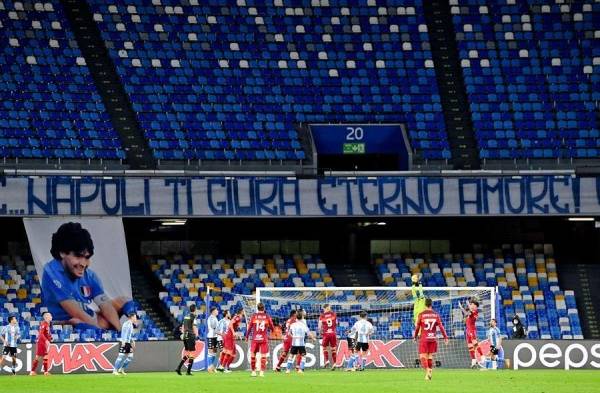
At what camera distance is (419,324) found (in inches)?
1266

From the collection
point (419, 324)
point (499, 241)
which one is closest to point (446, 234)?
point (499, 241)

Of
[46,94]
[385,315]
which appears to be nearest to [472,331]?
[385,315]

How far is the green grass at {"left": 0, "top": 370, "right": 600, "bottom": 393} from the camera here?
26.6 m

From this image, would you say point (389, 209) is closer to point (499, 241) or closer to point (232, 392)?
point (499, 241)

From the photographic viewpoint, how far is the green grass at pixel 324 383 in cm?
2664

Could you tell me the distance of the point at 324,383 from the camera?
29.4m

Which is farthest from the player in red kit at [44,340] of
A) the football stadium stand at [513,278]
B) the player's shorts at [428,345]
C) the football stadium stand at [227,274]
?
the football stadium stand at [513,278]

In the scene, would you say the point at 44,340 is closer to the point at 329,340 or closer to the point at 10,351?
the point at 10,351

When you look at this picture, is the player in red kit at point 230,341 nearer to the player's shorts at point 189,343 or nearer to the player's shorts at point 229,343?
the player's shorts at point 229,343

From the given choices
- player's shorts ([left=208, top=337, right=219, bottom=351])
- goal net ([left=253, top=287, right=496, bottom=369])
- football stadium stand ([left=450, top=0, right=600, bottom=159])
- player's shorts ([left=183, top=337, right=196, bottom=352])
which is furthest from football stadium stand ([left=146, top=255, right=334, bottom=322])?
player's shorts ([left=183, top=337, right=196, bottom=352])

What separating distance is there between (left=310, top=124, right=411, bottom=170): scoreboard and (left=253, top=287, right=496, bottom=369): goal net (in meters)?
6.31

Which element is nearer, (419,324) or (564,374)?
(419,324)

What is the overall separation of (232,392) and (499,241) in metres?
25.7

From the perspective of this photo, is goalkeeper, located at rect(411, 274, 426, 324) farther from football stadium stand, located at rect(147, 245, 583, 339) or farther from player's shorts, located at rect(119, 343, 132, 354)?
player's shorts, located at rect(119, 343, 132, 354)
